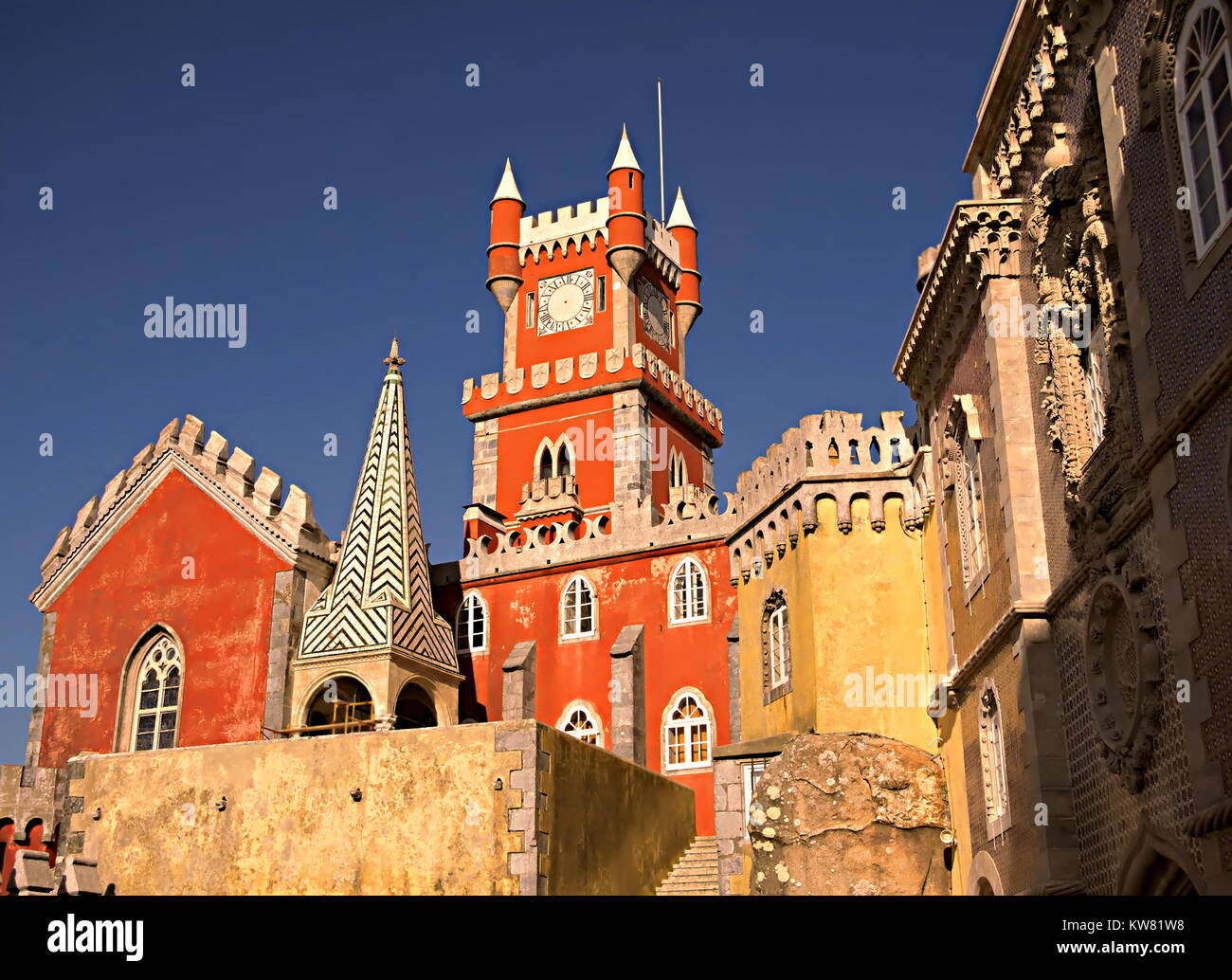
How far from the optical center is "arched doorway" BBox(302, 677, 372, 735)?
24172mm

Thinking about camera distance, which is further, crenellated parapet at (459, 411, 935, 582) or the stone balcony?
the stone balcony

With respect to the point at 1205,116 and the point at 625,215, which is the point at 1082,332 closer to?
the point at 1205,116

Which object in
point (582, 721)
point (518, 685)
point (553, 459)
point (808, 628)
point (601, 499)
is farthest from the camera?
point (553, 459)

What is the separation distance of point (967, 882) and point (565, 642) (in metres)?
13.2

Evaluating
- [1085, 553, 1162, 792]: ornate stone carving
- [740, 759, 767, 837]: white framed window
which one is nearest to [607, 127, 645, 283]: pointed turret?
[740, 759, 767, 837]: white framed window

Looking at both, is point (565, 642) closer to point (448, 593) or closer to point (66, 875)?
point (448, 593)

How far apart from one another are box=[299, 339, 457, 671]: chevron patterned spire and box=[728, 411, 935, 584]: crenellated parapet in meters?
6.71

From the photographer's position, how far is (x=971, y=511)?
18797 mm

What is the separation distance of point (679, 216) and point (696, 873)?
3081cm

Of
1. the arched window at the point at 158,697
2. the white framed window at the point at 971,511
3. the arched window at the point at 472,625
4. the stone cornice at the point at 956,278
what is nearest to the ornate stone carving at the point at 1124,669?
the white framed window at the point at 971,511

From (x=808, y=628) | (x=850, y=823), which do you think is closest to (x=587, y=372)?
(x=808, y=628)

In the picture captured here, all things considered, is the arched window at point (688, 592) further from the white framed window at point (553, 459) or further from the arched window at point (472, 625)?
the white framed window at point (553, 459)

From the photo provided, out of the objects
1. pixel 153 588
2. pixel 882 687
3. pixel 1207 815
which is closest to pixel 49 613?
pixel 153 588

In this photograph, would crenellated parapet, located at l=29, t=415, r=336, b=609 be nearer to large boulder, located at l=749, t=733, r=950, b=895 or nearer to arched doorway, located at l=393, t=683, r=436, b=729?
arched doorway, located at l=393, t=683, r=436, b=729
